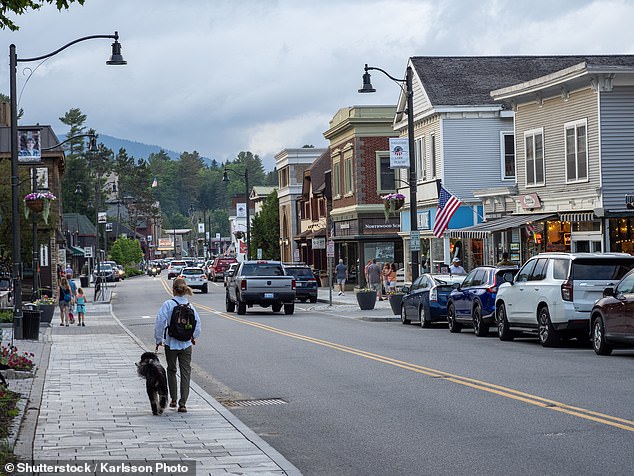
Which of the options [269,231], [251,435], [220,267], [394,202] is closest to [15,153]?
[251,435]

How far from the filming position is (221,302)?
55.3m

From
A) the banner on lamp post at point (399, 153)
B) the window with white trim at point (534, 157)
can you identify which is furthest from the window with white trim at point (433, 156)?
the window with white trim at point (534, 157)

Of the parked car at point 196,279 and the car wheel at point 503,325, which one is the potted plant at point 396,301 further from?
the parked car at point 196,279

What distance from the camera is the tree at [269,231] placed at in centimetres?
9719

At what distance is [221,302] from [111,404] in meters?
40.7

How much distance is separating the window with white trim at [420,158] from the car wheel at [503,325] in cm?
2607

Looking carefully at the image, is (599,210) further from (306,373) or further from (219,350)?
(306,373)

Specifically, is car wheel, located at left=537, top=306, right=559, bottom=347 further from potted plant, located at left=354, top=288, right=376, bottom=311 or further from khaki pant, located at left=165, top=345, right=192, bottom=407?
potted plant, located at left=354, top=288, right=376, bottom=311

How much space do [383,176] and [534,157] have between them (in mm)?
24158

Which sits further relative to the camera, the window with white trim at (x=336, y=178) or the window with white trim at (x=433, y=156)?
the window with white trim at (x=336, y=178)

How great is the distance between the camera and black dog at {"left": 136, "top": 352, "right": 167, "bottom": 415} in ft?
43.5

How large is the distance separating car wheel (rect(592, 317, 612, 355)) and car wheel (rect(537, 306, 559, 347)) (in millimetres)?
1814

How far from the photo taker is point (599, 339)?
20.5m

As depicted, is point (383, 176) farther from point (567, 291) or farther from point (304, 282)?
point (567, 291)
